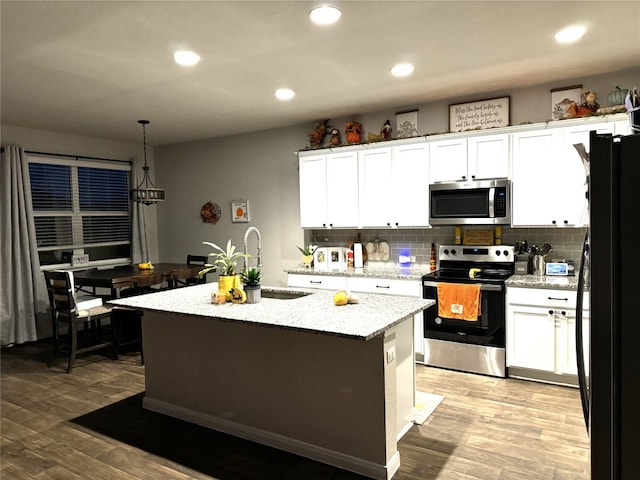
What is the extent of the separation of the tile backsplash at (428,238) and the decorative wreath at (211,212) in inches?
60.4

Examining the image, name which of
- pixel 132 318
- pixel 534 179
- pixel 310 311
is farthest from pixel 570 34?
pixel 132 318

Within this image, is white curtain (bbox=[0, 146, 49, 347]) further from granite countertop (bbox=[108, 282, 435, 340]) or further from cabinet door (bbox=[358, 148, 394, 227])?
Result: cabinet door (bbox=[358, 148, 394, 227])

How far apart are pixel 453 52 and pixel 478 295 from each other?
201 cm

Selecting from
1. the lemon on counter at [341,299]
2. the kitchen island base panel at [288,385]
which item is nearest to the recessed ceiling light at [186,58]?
the kitchen island base panel at [288,385]

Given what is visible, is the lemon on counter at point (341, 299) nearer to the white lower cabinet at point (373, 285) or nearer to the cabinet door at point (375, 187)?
the white lower cabinet at point (373, 285)

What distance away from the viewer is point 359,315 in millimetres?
2654

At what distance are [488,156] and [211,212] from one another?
387 centimetres

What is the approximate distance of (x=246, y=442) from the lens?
3.01m

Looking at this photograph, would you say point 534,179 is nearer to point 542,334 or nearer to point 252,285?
point 542,334

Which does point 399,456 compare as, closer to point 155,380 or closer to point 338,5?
point 155,380

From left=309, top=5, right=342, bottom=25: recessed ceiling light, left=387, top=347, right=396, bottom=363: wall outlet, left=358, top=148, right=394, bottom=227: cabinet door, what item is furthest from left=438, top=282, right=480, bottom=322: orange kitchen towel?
left=309, top=5, right=342, bottom=25: recessed ceiling light

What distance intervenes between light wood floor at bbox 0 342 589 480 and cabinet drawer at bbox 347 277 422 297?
0.84m

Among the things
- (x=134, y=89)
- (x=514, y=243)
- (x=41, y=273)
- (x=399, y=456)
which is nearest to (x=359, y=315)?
(x=399, y=456)

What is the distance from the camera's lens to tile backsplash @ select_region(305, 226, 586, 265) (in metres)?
4.21
